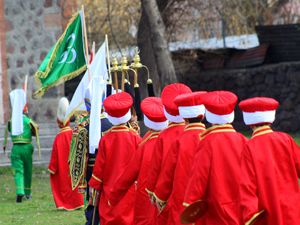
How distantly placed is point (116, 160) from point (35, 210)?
5.23m

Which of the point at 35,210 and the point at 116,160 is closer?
the point at 116,160

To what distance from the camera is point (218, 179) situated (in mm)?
8953

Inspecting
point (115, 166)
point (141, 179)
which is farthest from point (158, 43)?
point (141, 179)

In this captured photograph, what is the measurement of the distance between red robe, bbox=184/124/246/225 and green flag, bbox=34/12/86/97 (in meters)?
5.40

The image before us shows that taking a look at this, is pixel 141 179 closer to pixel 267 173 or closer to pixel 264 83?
pixel 267 173

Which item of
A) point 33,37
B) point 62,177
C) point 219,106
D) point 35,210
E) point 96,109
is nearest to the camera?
point 219,106

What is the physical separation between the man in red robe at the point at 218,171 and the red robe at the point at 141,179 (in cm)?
167

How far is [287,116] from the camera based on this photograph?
26.9 metres

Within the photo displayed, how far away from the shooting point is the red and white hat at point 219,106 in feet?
29.9

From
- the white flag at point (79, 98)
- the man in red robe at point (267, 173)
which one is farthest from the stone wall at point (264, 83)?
the man in red robe at point (267, 173)

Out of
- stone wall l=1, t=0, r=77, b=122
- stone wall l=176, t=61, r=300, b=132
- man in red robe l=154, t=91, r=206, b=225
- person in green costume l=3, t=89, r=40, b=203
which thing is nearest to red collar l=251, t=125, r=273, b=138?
man in red robe l=154, t=91, r=206, b=225

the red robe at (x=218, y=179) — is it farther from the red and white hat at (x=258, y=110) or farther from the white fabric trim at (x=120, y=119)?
the white fabric trim at (x=120, y=119)

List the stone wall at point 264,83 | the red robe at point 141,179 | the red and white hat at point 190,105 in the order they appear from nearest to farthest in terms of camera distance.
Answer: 1. the red and white hat at point 190,105
2. the red robe at point 141,179
3. the stone wall at point 264,83

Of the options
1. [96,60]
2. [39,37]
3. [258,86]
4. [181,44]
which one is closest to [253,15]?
[181,44]
